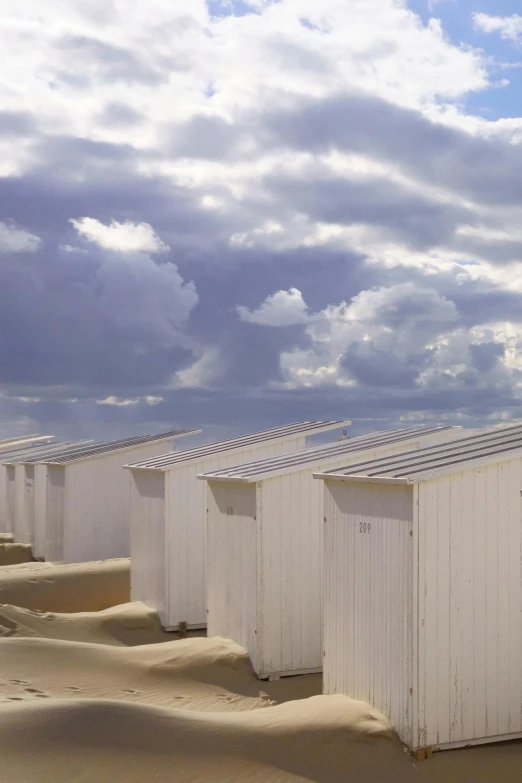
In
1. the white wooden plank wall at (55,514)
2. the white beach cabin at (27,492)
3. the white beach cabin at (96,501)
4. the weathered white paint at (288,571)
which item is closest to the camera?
the weathered white paint at (288,571)

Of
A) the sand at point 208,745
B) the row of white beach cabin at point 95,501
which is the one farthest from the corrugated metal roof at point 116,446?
the sand at point 208,745

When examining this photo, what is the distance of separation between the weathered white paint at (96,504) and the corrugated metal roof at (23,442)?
16.6m

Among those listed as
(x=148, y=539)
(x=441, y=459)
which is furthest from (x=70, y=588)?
(x=441, y=459)

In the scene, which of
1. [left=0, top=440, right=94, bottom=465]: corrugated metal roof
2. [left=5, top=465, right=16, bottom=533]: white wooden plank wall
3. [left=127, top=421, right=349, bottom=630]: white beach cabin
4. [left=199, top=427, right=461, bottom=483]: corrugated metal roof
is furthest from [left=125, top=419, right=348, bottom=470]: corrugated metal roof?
[left=5, top=465, right=16, bottom=533]: white wooden plank wall

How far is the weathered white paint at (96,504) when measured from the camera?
88.5ft

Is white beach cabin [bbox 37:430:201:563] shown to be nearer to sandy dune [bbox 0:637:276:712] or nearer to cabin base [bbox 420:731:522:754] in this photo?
sandy dune [bbox 0:637:276:712]

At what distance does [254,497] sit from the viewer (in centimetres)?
1582

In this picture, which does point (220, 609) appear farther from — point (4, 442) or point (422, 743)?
point (4, 442)

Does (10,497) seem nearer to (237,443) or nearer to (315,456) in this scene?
(237,443)

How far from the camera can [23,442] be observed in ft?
149

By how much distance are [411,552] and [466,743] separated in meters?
2.54

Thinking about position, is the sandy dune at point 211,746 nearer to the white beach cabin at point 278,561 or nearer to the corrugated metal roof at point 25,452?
the white beach cabin at point 278,561

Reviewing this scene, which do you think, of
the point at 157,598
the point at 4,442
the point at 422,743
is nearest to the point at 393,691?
the point at 422,743

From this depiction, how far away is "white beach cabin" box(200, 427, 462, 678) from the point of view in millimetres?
15664
